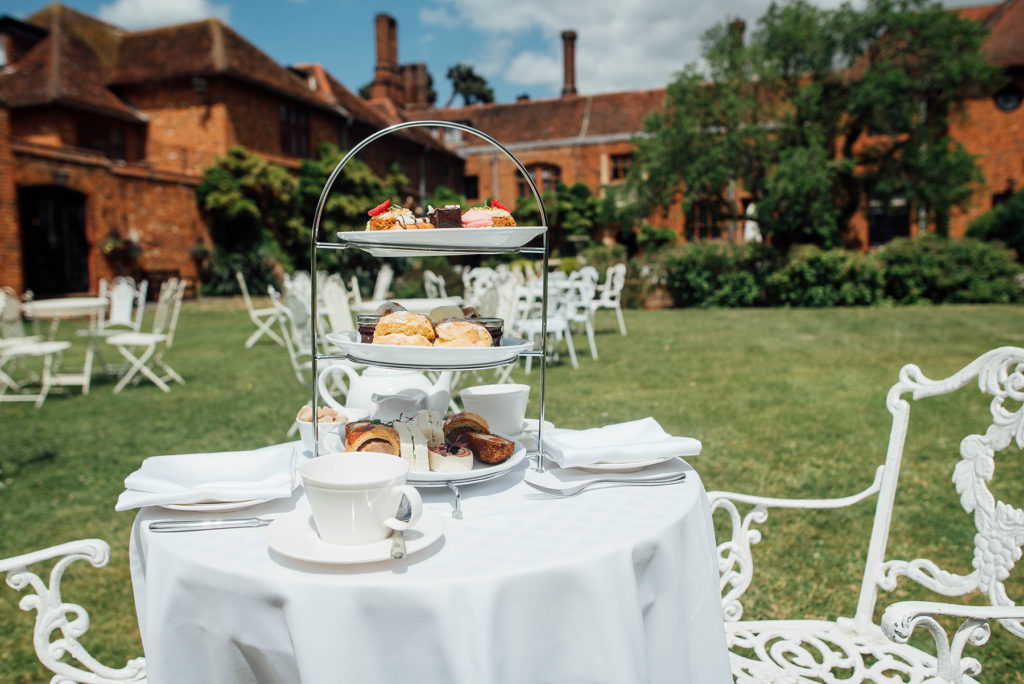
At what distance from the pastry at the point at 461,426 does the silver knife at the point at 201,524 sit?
46 centimetres

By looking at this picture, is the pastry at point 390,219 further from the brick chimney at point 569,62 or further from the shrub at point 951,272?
the brick chimney at point 569,62

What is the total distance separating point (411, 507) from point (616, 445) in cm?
55

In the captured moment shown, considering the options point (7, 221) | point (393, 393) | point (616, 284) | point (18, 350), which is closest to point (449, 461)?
point (393, 393)

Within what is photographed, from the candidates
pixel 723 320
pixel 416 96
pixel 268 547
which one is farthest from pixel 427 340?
pixel 416 96

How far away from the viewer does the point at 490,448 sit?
4.88 ft

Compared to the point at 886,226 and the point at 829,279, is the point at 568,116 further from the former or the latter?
the point at 829,279

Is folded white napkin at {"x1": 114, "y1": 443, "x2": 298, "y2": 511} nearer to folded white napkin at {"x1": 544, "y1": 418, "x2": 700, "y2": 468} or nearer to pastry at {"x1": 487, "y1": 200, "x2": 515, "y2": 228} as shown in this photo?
folded white napkin at {"x1": 544, "y1": 418, "x2": 700, "y2": 468}

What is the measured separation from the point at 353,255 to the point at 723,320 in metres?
14.0

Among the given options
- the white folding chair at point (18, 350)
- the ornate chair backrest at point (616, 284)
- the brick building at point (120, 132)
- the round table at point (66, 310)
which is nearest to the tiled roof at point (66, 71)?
the brick building at point (120, 132)

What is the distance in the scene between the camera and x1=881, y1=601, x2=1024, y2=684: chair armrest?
1.19 meters

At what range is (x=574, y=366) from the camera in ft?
26.3

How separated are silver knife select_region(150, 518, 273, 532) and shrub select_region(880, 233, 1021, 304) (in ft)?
56.9

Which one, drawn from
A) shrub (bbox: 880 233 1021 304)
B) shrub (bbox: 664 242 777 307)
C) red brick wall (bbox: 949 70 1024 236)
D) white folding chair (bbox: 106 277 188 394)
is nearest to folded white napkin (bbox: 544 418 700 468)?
white folding chair (bbox: 106 277 188 394)

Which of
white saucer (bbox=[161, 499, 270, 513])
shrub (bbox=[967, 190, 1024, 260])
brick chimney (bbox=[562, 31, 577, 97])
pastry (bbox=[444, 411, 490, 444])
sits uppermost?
brick chimney (bbox=[562, 31, 577, 97])
